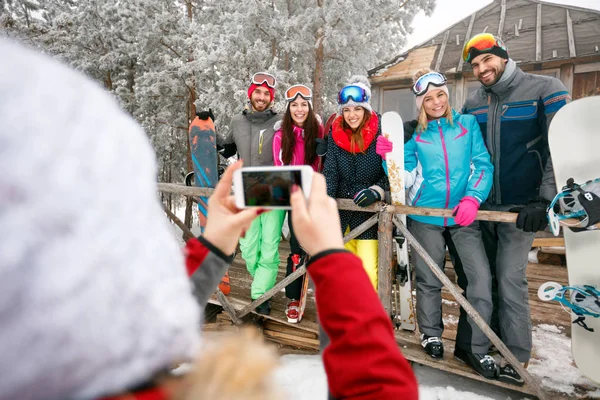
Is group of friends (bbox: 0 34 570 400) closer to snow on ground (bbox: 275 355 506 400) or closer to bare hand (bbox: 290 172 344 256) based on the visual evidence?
bare hand (bbox: 290 172 344 256)

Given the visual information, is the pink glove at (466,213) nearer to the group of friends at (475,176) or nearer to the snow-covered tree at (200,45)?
the group of friends at (475,176)

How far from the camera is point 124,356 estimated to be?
34 cm

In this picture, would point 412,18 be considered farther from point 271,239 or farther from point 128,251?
point 128,251

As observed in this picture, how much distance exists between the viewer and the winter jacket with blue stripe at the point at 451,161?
244cm

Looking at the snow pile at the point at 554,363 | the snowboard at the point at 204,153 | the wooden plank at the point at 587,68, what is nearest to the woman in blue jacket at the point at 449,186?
the snow pile at the point at 554,363

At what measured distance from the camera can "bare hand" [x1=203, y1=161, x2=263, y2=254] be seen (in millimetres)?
846

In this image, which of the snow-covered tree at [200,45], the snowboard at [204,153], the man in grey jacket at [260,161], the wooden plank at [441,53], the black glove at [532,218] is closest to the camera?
the black glove at [532,218]

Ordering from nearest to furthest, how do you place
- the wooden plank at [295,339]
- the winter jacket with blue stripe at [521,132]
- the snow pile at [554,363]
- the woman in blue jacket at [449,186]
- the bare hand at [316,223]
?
1. the bare hand at [316,223]
2. the winter jacket with blue stripe at [521,132]
3. the woman in blue jacket at [449,186]
4. the snow pile at [554,363]
5. the wooden plank at [295,339]

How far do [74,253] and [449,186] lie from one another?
8.74ft

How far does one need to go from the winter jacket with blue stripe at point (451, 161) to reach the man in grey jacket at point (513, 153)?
181mm

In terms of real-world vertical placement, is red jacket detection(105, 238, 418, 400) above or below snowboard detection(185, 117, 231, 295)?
below

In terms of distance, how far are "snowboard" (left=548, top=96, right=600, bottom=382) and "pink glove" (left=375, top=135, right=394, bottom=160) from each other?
1.16 meters

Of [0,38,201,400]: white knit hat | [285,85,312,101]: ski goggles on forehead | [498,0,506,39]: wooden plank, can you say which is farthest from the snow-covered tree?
[0,38,201,400]: white knit hat

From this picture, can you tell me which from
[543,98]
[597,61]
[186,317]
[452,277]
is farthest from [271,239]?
[597,61]
